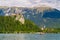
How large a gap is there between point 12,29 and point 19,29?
609cm

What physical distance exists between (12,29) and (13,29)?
2.82 feet

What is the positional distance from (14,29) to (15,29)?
39.5 inches

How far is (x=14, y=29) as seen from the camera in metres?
197

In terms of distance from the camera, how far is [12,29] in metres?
198

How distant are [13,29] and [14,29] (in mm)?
1165

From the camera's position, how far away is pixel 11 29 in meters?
198

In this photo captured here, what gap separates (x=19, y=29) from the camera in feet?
655

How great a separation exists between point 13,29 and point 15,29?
216 cm

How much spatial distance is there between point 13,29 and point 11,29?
172cm

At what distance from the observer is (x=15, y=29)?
19662 cm

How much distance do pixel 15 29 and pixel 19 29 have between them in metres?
4.31

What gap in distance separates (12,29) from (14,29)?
1785mm
